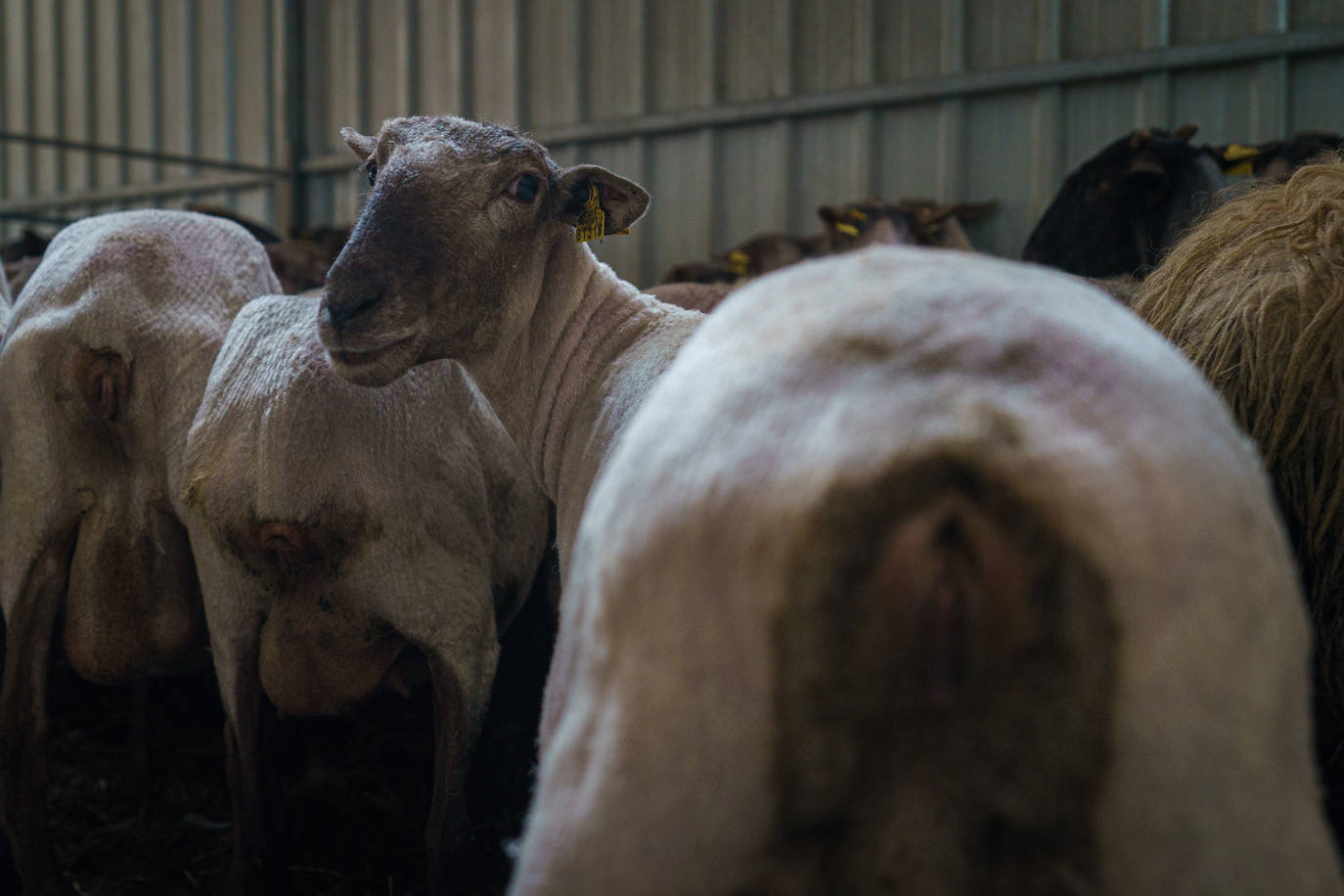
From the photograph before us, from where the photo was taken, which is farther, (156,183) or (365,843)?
(156,183)

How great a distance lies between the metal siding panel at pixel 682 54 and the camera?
22.7 feet

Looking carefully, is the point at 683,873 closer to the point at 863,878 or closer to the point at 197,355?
the point at 863,878

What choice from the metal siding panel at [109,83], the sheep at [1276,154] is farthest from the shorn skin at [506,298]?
the metal siding panel at [109,83]

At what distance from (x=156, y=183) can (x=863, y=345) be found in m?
10.1

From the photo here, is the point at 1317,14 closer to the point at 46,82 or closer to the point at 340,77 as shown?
the point at 340,77

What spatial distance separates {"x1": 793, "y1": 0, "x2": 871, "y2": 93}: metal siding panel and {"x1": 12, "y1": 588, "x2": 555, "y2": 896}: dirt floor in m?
4.32

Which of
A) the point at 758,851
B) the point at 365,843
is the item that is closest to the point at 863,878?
the point at 758,851

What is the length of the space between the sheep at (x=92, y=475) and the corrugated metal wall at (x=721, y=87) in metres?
4.32

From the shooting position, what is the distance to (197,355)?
3145 mm

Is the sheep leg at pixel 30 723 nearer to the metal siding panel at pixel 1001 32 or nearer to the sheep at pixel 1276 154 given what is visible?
the sheep at pixel 1276 154

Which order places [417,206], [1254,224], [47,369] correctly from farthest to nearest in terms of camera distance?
[47,369]
[417,206]
[1254,224]

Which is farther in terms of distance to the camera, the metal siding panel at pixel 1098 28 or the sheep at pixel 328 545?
the metal siding panel at pixel 1098 28

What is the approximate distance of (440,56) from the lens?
8141 mm

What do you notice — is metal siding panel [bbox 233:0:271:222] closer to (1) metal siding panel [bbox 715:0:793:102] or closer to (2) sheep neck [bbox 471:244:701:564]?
(1) metal siding panel [bbox 715:0:793:102]
